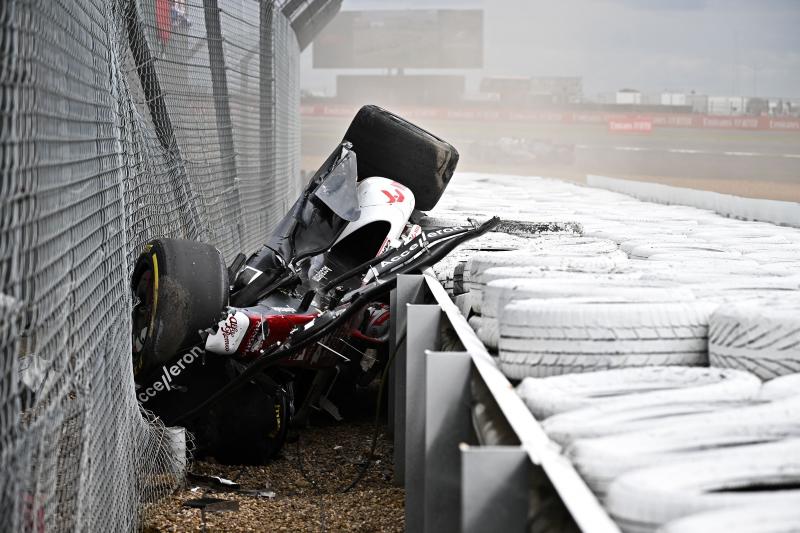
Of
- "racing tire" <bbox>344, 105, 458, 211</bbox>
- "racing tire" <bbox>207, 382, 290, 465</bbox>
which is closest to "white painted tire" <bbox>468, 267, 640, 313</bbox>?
"racing tire" <bbox>207, 382, 290, 465</bbox>

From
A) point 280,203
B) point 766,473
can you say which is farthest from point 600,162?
point 766,473

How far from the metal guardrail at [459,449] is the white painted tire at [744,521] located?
116mm

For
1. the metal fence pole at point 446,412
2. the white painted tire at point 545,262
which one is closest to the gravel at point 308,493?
the white painted tire at point 545,262

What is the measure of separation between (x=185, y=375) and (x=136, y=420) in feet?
→ 3.00

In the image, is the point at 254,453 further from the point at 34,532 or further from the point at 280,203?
the point at 280,203

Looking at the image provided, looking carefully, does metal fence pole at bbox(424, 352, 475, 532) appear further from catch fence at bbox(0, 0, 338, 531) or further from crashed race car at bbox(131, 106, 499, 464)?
crashed race car at bbox(131, 106, 499, 464)

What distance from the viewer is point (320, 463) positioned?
506cm

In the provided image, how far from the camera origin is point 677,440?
216cm

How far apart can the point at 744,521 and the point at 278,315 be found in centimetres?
348

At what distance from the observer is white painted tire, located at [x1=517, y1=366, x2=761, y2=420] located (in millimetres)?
2449

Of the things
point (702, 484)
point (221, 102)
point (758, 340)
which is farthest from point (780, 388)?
point (221, 102)

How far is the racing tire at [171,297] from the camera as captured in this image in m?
4.53

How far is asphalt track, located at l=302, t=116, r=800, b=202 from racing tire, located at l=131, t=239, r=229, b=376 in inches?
892

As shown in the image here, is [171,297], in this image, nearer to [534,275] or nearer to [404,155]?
[534,275]
